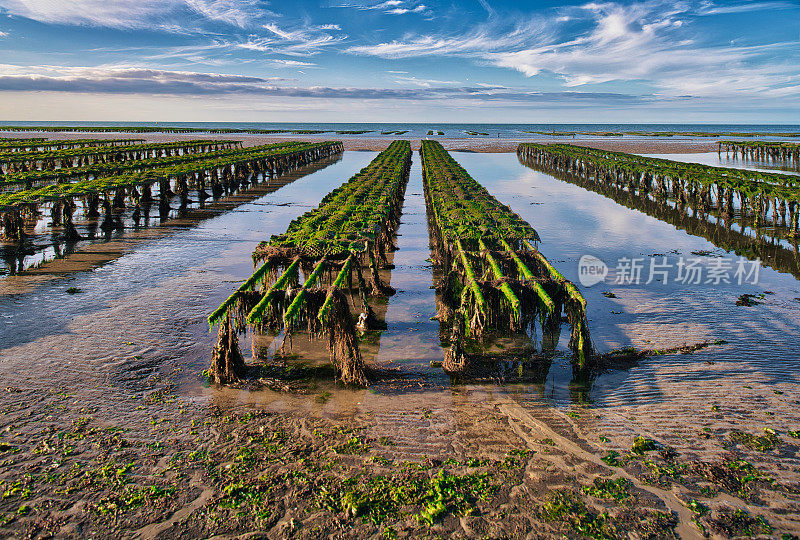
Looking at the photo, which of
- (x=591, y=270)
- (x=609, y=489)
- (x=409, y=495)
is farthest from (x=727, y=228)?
(x=409, y=495)

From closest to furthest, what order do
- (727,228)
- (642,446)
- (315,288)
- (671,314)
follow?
(642,446), (315,288), (671,314), (727,228)

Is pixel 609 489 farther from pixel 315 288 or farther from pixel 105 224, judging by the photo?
pixel 105 224

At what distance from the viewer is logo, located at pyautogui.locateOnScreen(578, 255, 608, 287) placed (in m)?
13.9

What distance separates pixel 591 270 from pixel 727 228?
396 inches

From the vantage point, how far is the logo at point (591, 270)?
45.7 feet

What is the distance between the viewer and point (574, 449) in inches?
249

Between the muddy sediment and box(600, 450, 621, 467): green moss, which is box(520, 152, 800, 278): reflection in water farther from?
box(600, 450, 621, 467): green moss

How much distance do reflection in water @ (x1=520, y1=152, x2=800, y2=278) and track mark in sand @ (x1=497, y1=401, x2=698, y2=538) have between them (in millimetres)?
11710

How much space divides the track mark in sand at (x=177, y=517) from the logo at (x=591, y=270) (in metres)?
10.8

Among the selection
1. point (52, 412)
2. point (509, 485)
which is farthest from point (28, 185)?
point (509, 485)

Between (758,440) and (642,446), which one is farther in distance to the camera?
(758,440)

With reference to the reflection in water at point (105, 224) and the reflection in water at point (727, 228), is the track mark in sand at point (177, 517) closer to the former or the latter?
the reflection in water at point (105, 224)

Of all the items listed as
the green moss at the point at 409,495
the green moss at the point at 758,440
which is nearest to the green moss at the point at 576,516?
the green moss at the point at 409,495

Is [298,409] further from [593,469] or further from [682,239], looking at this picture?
[682,239]
